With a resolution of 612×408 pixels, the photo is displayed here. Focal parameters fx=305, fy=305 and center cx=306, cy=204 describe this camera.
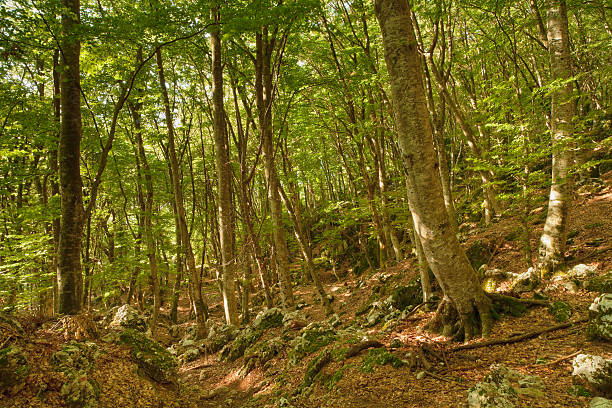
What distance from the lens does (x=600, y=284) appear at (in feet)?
15.2

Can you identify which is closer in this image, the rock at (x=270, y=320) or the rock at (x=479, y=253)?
the rock at (x=479, y=253)

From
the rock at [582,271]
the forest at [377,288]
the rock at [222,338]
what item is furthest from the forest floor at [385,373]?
the rock at [222,338]

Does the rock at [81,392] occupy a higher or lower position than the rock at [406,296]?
higher

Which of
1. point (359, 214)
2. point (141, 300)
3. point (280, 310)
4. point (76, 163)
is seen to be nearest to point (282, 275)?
point (280, 310)

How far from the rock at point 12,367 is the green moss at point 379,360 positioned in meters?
4.32

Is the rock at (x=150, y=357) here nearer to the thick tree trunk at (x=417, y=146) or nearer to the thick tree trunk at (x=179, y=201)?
the thick tree trunk at (x=417, y=146)

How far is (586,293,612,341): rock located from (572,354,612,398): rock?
0.77 metres

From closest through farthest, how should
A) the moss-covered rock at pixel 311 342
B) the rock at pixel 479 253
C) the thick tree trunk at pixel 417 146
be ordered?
the thick tree trunk at pixel 417 146 < the moss-covered rock at pixel 311 342 < the rock at pixel 479 253

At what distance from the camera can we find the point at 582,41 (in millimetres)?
16391

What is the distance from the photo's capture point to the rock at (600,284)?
4501 mm

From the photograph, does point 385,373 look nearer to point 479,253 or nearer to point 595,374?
point 595,374

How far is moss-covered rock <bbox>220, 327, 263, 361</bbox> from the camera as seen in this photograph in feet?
28.8

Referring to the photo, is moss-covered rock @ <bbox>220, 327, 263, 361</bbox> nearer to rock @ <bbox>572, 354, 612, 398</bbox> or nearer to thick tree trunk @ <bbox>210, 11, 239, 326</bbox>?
thick tree trunk @ <bbox>210, 11, 239, 326</bbox>

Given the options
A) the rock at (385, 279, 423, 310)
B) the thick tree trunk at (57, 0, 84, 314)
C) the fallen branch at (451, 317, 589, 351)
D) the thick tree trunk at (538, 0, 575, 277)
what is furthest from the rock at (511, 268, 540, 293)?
the thick tree trunk at (57, 0, 84, 314)
